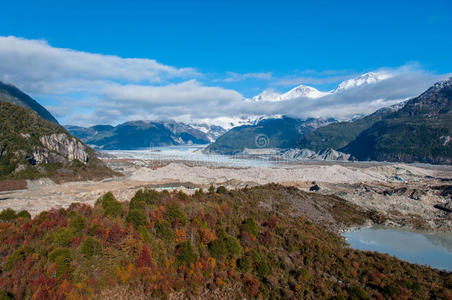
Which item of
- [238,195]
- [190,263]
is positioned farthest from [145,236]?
[238,195]

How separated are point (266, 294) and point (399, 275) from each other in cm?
882

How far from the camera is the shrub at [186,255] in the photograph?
14.2 m

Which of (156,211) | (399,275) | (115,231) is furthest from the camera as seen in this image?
(156,211)

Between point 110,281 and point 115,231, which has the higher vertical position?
point 115,231

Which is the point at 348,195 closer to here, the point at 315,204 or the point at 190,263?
the point at 315,204

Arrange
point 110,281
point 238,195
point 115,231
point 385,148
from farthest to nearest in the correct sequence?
point 385,148, point 238,195, point 115,231, point 110,281

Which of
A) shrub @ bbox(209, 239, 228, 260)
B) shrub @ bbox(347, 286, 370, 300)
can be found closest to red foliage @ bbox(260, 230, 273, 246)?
shrub @ bbox(209, 239, 228, 260)

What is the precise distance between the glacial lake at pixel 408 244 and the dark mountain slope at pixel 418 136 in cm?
11080

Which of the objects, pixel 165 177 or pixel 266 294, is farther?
pixel 165 177

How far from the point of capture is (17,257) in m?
13.0

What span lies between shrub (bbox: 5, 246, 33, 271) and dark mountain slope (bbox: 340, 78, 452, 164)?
142 metres

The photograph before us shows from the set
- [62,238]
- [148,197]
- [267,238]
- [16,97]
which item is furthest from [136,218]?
[16,97]

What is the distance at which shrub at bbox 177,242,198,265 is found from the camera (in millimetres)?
14242

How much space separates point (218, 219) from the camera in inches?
770
